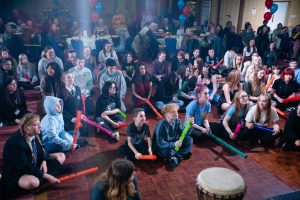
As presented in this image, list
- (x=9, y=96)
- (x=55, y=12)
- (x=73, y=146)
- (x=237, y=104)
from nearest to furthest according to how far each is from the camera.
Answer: (x=73, y=146)
(x=237, y=104)
(x=9, y=96)
(x=55, y=12)

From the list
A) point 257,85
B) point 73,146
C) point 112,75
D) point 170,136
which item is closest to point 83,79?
point 112,75

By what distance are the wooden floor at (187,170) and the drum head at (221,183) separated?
3.39 feet

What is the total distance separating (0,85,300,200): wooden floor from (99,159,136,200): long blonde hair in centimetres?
113

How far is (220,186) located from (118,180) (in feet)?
2.78

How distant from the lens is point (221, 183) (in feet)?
8.13

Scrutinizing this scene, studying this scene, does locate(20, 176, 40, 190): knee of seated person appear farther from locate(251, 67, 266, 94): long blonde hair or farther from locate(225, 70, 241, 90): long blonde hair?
locate(251, 67, 266, 94): long blonde hair

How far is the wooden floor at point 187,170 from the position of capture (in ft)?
11.8

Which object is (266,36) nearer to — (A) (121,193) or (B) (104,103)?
(B) (104,103)

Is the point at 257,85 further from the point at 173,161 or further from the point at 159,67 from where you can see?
the point at 173,161

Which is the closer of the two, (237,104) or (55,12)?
(237,104)

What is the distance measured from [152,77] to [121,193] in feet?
15.9

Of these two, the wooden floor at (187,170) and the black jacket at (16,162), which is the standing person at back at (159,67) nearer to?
the wooden floor at (187,170)

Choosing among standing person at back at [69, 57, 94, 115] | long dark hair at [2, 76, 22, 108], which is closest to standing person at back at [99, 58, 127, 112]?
standing person at back at [69, 57, 94, 115]

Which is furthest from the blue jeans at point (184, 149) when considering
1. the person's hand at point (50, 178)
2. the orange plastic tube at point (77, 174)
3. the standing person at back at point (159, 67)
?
the standing person at back at point (159, 67)
